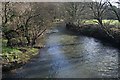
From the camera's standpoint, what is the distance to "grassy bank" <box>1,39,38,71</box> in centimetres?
2666

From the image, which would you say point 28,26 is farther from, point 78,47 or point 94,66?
point 94,66

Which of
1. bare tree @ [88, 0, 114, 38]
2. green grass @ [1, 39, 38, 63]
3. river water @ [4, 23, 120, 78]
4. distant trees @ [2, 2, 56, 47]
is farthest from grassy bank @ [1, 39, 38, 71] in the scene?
bare tree @ [88, 0, 114, 38]

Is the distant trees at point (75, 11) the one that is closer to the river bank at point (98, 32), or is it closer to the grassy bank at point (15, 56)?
the river bank at point (98, 32)

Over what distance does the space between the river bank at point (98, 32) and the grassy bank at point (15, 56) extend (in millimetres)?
13538

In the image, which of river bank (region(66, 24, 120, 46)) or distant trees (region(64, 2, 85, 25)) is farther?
distant trees (region(64, 2, 85, 25))

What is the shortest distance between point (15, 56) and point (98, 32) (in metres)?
23.4

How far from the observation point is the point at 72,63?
28.8m

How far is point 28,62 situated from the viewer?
29359 mm

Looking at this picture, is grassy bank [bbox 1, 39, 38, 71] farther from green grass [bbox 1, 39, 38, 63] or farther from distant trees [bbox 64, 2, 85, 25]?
distant trees [bbox 64, 2, 85, 25]

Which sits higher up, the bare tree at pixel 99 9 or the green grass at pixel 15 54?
the bare tree at pixel 99 9

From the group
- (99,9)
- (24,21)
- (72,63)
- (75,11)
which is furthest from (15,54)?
(75,11)

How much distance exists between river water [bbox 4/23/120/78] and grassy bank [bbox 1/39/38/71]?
2.78 ft

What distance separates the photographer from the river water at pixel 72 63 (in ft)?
79.6

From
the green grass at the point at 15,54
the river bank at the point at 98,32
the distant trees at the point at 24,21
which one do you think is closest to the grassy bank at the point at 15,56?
the green grass at the point at 15,54
